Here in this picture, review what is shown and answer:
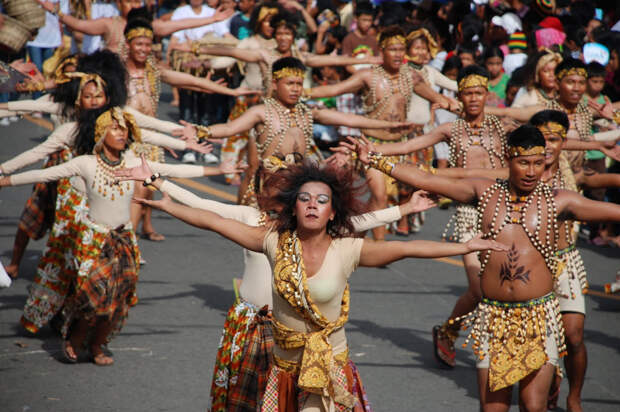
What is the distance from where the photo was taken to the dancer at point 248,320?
18.5ft

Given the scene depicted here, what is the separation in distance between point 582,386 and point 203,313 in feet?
10.9

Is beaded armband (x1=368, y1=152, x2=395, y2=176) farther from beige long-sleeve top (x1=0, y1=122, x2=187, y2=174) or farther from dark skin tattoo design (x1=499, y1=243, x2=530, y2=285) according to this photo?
beige long-sleeve top (x1=0, y1=122, x2=187, y2=174)

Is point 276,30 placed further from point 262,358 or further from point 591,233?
point 262,358

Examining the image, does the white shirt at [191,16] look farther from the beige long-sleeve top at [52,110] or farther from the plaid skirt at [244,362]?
the plaid skirt at [244,362]

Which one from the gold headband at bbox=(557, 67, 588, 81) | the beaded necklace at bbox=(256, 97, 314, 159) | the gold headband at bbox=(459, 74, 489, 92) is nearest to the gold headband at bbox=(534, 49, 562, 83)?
the gold headband at bbox=(557, 67, 588, 81)

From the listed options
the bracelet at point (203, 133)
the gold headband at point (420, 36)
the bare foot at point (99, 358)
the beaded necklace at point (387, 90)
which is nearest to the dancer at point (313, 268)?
the bare foot at point (99, 358)

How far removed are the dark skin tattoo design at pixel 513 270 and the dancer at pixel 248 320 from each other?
1.84ft

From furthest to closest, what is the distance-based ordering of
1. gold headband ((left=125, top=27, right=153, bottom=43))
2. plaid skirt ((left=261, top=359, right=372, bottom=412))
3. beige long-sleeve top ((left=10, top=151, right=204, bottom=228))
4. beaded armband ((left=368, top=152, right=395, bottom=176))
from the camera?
gold headband ((left=125, top=27, right=153, bottom=43)) < beige long-sleeve top ((left=10, top=151, right=204, bottom=228)) < beaded armband ((left=368, top=152, right=395, bottom=176)) < plaid skirt ((left=261, top=359, right=372, bottom=412))

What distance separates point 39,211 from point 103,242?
2098mm

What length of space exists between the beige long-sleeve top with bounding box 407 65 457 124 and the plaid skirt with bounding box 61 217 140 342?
5.13m

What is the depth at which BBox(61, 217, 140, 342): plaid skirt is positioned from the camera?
23.3ft

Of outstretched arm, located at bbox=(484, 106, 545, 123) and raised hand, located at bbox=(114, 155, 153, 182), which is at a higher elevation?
raised hand, located at bbox=(114, 155, 153, 182)

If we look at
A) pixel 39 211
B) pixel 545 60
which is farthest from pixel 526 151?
pixel 39 211

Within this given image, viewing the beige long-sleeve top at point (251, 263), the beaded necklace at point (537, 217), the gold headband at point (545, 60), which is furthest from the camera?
the gold headband at point (545, 60)
